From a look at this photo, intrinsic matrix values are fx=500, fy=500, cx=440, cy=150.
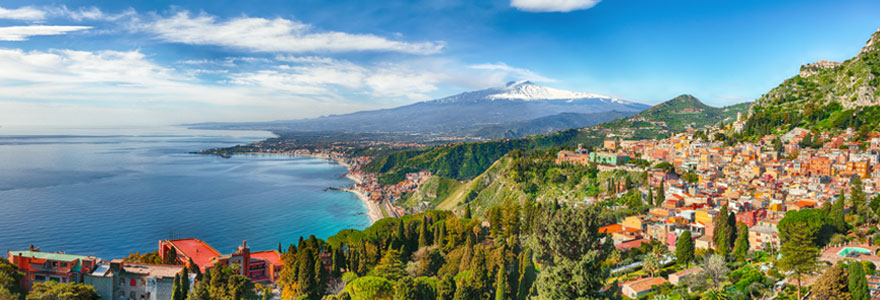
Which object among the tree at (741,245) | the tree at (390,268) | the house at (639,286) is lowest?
the house at (639,286)

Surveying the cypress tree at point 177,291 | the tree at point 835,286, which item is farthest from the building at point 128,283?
the tree at point 835,286

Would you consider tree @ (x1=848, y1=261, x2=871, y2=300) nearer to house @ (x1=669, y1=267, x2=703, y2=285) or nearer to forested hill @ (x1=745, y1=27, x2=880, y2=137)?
house @ (x1=669, y1=267, x2=703, y2=285)

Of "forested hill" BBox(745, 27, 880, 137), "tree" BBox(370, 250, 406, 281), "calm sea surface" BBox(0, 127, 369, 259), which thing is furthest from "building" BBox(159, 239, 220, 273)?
"forested hill" BBox(745, 27, 880, 137)

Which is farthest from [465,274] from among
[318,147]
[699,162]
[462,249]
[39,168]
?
[318,147]

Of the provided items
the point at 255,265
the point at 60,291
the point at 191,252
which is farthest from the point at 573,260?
the point at 191,252

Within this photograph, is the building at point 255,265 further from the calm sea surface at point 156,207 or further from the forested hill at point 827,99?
the forested hill at point 827,99

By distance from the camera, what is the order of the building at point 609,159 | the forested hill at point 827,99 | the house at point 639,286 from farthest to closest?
the building at point 609,159
the forested hill at point 827,99
the house at point 639,286
